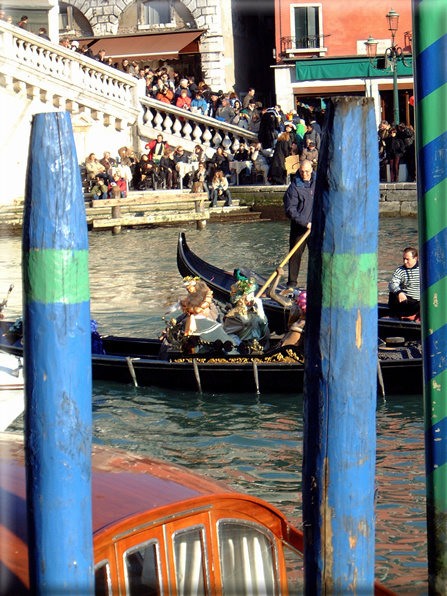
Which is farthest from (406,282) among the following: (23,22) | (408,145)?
(23,22)

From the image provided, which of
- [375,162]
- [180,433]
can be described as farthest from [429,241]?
[180,433]

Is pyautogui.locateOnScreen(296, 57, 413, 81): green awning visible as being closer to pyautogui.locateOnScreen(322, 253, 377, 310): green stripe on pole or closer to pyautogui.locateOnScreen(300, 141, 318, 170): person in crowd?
pyautogui.locateOnScreen(300, 141, 318, 170): person in crowd

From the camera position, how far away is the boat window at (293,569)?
7.20 ft

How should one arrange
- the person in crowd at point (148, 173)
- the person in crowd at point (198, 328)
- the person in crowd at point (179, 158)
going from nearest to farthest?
the person in crowd at point (198, 328) → the person in crowd at point (148, 173) → the person in crowd at point (179, 158)

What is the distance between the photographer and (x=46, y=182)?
66.2 inches

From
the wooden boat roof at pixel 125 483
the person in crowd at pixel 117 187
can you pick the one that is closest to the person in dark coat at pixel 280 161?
the person in crowd at pixel 117 187

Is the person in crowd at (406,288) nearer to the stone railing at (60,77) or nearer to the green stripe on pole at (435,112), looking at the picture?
the green stripe on pole at (435,112)

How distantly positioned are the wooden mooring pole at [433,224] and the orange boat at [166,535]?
15.4 inches

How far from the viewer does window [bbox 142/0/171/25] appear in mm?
19797

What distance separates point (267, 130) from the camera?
15.1 meters

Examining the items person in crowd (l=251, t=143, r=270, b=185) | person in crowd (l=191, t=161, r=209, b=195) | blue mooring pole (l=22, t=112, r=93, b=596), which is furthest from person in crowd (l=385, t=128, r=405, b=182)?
blue mooring pole (l=22, t=112, r=93, b=596)

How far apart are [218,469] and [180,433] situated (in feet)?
2.12

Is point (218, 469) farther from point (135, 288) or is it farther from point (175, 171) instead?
point (175, 171)

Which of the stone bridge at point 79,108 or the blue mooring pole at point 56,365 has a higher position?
the stone bridge at point 79,108
